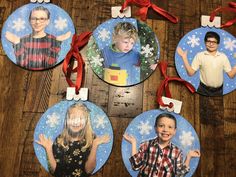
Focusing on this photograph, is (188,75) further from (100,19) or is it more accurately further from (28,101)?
(28,101)

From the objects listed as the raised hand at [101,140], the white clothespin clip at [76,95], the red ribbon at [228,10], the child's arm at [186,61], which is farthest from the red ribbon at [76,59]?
the red ribbon at [228,10]

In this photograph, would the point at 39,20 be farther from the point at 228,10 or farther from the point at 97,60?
the point at 228,10

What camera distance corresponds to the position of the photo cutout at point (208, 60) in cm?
83

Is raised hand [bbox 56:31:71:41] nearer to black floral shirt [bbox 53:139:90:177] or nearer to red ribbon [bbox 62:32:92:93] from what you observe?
red ribbon [bbox 62:32:92:93]

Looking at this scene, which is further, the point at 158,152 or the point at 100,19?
the point at 100,19

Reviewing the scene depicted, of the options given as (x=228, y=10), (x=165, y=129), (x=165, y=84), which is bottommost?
(x=165, y=129)

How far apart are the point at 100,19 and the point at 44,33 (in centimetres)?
16

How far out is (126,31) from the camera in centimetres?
86

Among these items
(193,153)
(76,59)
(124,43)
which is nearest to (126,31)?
(124,43)

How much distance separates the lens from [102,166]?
757 mm

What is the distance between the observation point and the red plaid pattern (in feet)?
2.46

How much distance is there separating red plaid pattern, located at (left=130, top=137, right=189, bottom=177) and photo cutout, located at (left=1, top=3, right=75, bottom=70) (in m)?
0.32

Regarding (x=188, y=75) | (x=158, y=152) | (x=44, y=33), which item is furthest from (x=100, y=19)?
(x=158, y=152)

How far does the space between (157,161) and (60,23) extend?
0.44 metres
